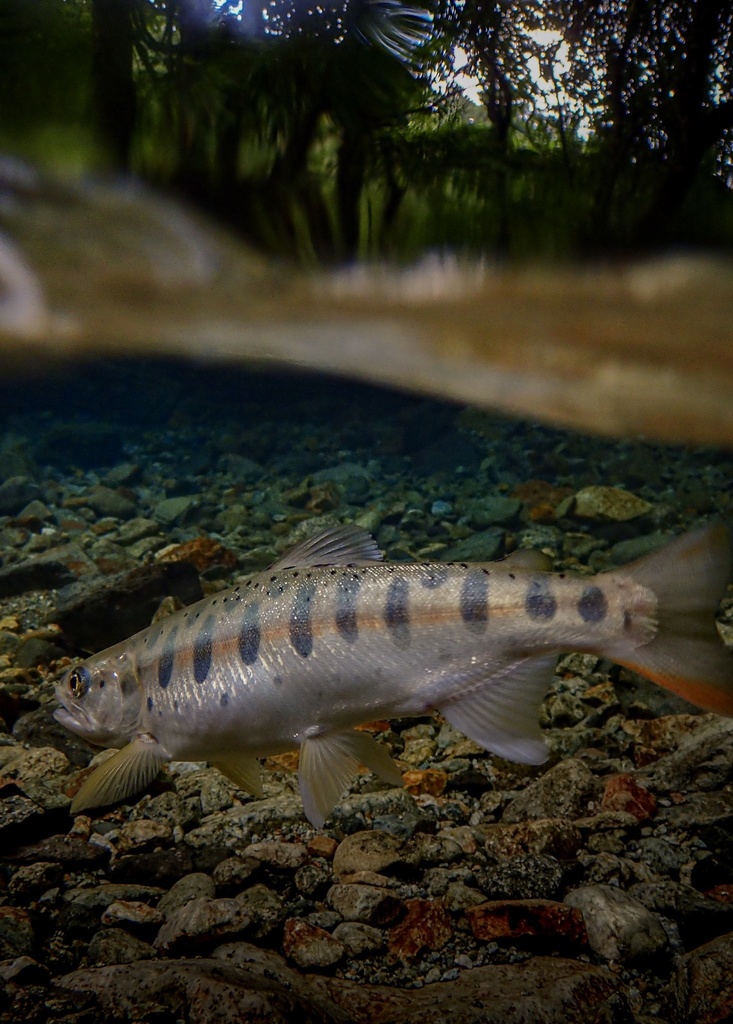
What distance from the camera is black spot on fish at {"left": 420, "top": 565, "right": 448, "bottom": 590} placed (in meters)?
2.42

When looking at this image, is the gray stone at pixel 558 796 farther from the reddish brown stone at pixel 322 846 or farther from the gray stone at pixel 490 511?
the gray stone at pixel 490 511

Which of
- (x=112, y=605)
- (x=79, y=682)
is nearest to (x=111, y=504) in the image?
(x=112, y=605)

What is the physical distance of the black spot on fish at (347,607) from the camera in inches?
97.1

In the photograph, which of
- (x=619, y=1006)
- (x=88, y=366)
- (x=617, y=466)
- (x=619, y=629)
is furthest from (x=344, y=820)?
(x=88, y=366)

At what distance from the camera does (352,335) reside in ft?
23.5

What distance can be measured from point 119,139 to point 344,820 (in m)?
4.34

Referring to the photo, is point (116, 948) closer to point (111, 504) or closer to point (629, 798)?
point (629, 798)

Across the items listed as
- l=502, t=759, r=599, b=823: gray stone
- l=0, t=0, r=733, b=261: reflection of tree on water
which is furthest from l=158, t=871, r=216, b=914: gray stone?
l=0, t=0, r=733, b=261: reflection of tree on water

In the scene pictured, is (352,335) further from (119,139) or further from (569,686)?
(569,686)

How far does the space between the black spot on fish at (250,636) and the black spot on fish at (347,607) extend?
0.37 metres

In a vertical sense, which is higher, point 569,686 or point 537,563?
point 537,563

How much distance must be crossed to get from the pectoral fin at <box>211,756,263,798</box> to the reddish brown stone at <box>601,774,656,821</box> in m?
1.65

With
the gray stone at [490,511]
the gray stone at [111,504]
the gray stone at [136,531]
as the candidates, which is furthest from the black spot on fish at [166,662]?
the gray stone at [111,504]

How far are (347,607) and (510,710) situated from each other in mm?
718
